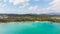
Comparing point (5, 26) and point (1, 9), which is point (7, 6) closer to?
point (1, 9)

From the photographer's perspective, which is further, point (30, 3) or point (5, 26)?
point (5, 26)

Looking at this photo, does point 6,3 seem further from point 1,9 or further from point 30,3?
point 30,3

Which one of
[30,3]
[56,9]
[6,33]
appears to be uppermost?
[30,3]

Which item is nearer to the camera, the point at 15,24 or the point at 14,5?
the point at 14,5

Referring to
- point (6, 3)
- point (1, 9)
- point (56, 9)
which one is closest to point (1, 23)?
point (1, 9)

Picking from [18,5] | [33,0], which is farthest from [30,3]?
[18,5]

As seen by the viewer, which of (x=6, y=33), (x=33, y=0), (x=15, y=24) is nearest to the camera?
(x=33, y=0)

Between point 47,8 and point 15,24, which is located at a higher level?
point 47,8

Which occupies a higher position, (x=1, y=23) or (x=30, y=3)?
(x=30, y=3)

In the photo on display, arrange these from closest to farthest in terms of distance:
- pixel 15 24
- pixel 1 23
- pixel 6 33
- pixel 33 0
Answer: pixel 33 0 → pixel 6 33 → pixel 1 23 → pixel 15 24
